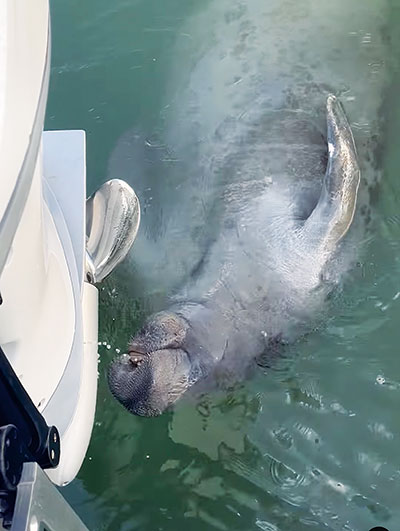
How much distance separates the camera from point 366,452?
321cm

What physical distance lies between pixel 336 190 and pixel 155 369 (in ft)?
3.70

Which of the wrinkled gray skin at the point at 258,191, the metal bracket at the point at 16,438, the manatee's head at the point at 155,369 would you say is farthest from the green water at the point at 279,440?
the metal bracket at the point at 16,438

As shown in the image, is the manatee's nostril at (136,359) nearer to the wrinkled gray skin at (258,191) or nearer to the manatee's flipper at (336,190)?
the wrinkled gray skin at (258,191)

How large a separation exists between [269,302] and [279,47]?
1381mm

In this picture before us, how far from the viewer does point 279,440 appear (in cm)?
325

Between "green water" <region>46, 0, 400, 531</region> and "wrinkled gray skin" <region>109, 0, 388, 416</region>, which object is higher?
"wrinkled gray skin" <region>109, 0, 388, 416</region>

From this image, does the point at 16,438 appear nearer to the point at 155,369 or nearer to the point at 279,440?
the point at 155,369

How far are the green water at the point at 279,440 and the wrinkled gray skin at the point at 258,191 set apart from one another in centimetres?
20

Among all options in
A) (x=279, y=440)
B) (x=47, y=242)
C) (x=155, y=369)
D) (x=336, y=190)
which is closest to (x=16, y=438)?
(x=47, y=242)

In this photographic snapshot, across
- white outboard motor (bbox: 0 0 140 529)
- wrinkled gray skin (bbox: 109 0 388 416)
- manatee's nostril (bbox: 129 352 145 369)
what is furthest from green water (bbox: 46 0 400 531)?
white outboard motor (bbox: 0 0 140 529)

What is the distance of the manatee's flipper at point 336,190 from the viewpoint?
3293 mm

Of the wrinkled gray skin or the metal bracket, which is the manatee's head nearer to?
the wrinkled gray skin

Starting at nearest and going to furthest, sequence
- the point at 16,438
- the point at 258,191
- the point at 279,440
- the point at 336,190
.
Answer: the point at 16,438, the point at 279,440, the point at 336,190, the point at 258,191

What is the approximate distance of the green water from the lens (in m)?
3.13
